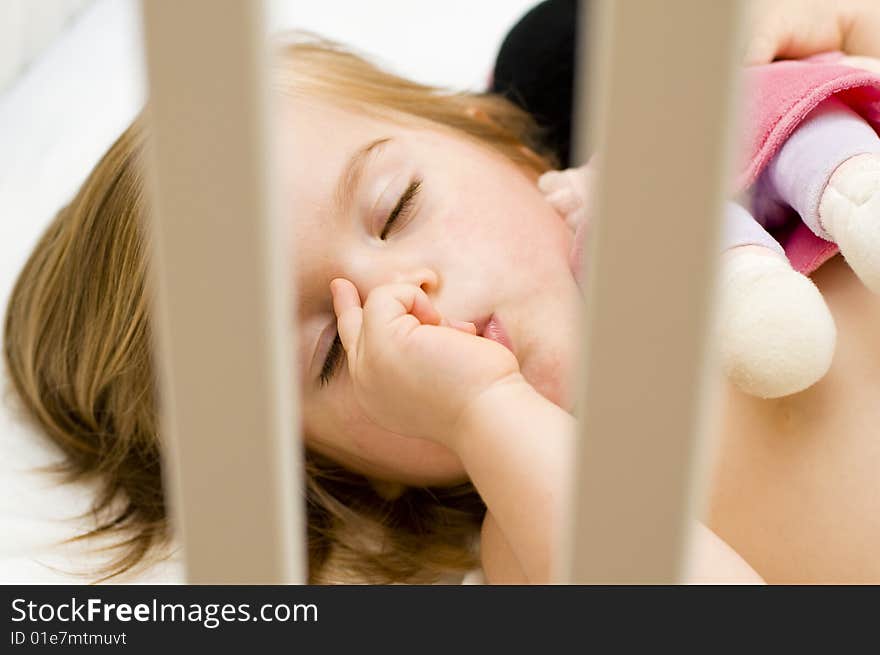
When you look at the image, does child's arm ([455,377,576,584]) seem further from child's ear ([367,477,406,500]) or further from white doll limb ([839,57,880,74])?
white doll limb ([839,57,880,74])

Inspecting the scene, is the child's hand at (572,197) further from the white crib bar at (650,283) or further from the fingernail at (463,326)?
the white crib bar at (650,283)

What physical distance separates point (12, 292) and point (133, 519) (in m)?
0.30

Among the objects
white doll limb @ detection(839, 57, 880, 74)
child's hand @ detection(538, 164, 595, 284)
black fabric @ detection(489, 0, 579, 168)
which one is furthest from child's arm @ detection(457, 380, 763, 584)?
black fabric @ detection(489, 0, 579, 168)

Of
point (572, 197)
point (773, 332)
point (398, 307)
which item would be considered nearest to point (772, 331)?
point (773, 332)

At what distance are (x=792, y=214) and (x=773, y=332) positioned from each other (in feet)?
0.82

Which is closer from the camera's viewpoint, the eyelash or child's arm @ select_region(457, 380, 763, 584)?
child's arm @ select_region(457, 380, 763, 584)

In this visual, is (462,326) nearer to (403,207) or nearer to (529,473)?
(403,207)

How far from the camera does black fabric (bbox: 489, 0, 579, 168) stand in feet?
4.10

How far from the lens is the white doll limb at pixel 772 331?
642mm

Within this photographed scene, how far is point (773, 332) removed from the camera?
0.64m

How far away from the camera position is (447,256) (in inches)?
31.8

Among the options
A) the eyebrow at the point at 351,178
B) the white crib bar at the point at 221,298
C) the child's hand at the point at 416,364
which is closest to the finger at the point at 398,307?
the child's hand at the point at 416,364
